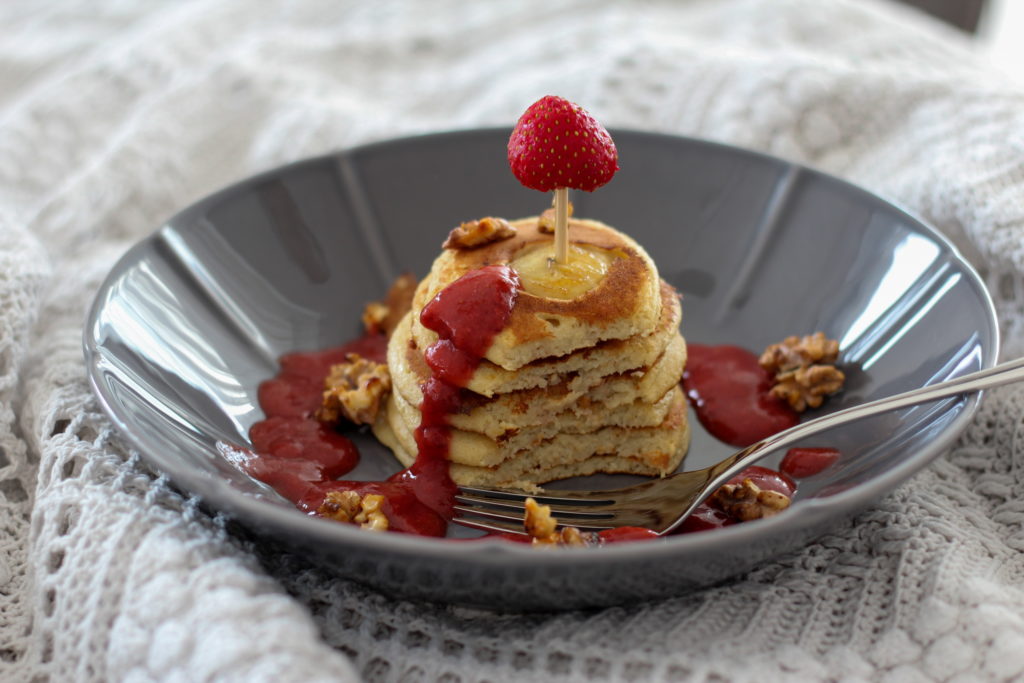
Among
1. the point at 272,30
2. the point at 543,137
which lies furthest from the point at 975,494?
the point at 272,30

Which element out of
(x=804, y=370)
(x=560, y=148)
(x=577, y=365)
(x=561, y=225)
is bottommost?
(x=804, y=370)

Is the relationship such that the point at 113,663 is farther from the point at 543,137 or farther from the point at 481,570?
the point at 543,137

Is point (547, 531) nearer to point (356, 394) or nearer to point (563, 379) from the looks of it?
point (563, 379)

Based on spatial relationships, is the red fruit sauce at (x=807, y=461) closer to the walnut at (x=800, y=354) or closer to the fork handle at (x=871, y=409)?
the fork handle at (x=871, y=409)

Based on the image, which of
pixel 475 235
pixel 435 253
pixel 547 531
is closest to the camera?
pixel 547 531

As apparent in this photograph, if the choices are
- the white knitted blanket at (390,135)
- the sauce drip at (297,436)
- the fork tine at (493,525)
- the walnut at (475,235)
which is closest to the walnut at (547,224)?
the walnut at (475,235)

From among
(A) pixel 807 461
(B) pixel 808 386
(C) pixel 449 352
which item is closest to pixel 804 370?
(B) pixel 808 386

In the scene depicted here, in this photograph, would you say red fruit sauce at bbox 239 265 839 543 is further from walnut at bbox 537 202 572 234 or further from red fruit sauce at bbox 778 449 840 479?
walnut at bbox 537 202 572 234
